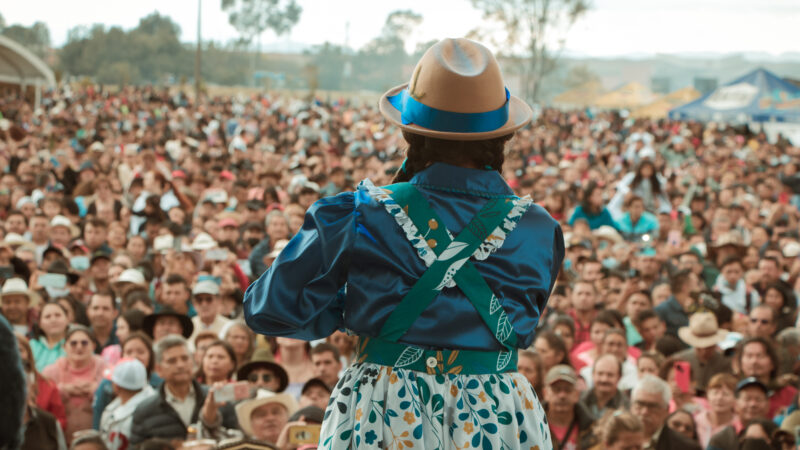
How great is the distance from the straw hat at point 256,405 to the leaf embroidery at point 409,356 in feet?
11.1

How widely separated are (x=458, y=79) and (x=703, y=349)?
5.35 metres

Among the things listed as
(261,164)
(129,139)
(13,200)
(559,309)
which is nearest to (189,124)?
(129,139)

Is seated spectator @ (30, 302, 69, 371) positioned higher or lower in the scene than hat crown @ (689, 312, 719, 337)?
lower

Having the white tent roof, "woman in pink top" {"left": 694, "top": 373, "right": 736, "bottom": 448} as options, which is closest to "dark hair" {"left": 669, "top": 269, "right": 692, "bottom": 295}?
"woman in pink top" {"left": 694, "top": 373, "right": 736, "bottom": 448}

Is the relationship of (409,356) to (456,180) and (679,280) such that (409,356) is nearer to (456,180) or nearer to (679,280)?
(456,180)

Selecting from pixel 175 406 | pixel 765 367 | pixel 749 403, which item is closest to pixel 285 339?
pixel 175 406

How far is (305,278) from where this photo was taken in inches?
93.4

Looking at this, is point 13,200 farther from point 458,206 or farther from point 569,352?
point 458,206

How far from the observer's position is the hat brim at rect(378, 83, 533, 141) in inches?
96.7

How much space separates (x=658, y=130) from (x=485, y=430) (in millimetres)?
29460

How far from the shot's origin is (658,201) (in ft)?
42.2

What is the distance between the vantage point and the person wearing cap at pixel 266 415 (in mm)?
5621

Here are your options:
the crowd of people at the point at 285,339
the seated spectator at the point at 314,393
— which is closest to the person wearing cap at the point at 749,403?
the crowd of people at the point at 285,339

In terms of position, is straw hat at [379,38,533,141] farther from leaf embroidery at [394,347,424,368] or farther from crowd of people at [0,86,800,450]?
leaf embroidery at [394,347,424,368]
